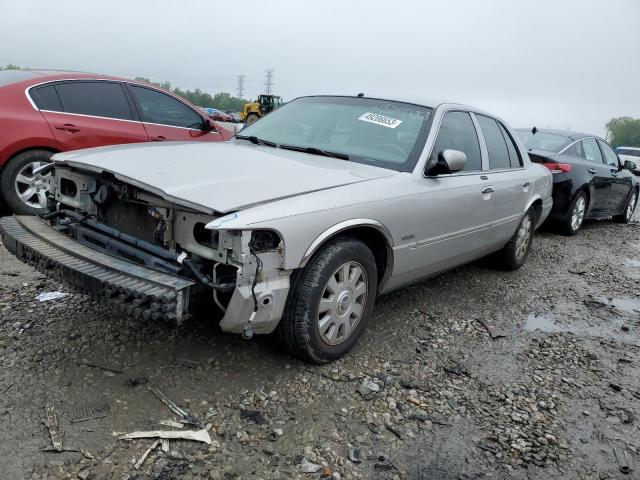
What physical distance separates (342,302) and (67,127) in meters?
4.07

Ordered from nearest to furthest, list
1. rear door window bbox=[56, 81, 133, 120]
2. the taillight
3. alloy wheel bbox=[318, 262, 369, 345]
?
alloy wheel bbox=[318, 262, 369, 345] → rear door window bbox=[56, 81, 133, 120] → the taillight

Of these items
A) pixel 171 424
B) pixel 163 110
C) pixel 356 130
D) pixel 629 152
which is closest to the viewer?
pixel 171 424

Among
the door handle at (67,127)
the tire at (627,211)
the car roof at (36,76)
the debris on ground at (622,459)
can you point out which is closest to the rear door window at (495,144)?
the debris on ground at (622,459)

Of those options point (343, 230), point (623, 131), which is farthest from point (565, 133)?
point (623, 131)

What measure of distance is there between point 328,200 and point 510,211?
270 centimetres

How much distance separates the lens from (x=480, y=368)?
3.39 m

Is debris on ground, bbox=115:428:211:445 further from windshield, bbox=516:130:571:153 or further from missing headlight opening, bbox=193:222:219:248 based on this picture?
windshield, bbox=516:130:571:153

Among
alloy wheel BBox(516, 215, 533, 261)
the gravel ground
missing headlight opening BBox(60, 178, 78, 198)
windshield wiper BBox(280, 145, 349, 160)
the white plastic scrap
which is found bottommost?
the gravel ground

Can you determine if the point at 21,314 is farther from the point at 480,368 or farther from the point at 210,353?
the point at 480,368

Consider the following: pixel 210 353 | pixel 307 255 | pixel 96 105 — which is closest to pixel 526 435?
pixel 307 255

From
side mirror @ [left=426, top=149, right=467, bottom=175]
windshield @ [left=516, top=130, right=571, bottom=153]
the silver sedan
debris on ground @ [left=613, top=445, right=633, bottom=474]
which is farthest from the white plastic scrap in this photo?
windshield @ [left=516, top=130, right=571, bottom=153]

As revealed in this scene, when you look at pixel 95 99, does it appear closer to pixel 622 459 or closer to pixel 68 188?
pixel 68 188

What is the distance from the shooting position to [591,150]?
8328 millimetres

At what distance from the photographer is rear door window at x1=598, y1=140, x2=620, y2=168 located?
347 inches
